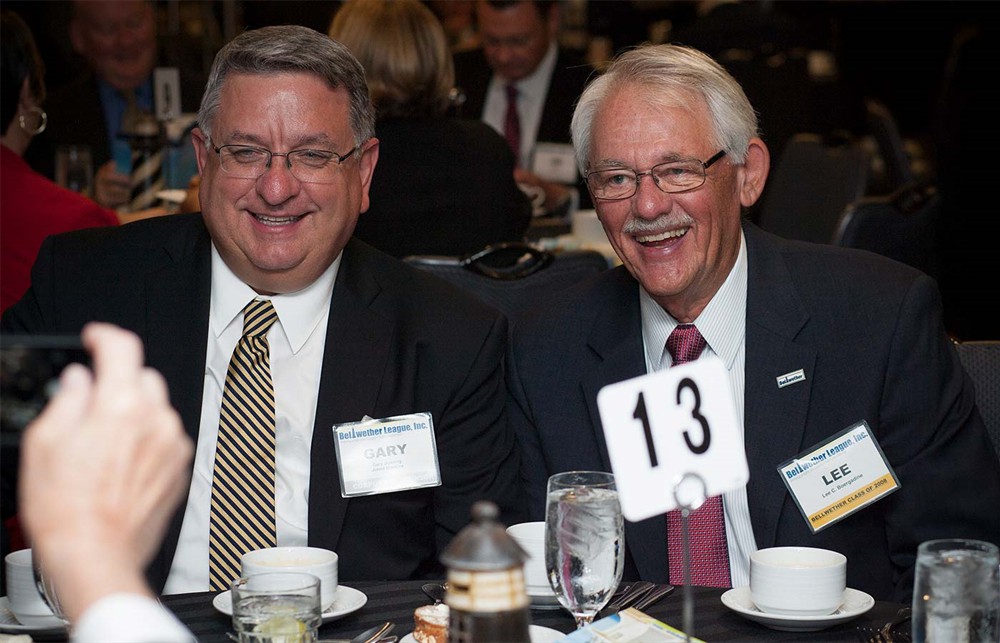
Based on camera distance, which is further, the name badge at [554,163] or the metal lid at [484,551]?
the name badge at [554,163]

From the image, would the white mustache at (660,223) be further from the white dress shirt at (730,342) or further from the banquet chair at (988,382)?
the banquet chair at (988,382)

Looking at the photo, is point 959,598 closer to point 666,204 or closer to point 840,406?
point 840,406

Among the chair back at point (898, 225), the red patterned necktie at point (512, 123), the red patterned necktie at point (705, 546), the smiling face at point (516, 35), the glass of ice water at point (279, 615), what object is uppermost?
the smiling face at point (516, 35)

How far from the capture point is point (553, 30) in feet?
21.6

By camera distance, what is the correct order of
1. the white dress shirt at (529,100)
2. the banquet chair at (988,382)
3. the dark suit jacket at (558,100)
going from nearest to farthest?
the banquet chair at (988,382) < the dark suit jacket at (558,100) < the white dress shirt at (529,100)

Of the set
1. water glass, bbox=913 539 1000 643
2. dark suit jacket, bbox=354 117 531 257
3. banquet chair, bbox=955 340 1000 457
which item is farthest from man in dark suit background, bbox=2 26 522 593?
dark suit jacket, bbox=354 117 531 257

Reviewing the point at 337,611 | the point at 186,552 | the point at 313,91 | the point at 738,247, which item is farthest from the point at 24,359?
the point at 738,247

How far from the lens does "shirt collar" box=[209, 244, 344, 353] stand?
8.36 ft

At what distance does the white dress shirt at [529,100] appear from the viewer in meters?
6.46

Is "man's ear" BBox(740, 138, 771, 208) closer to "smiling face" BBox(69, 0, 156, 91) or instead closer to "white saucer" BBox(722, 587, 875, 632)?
"white saucer" BBox(722, 587, 875, 632)

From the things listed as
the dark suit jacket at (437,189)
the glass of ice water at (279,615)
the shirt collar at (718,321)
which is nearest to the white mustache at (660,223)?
the shirt collar at (718,321)

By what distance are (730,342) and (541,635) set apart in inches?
39.8

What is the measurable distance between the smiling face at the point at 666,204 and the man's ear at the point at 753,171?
10 cm

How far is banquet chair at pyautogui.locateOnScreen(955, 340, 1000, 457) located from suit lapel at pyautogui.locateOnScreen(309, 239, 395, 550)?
1154mm
